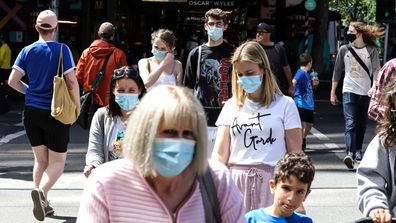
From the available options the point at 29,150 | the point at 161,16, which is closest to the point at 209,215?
the point at 29,150

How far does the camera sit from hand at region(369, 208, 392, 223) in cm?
411

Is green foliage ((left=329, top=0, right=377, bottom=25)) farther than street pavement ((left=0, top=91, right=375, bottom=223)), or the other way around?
green foliage ((left=329, top=0, right=377, bottom=25))

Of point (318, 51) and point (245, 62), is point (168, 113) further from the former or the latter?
point (318, 51)

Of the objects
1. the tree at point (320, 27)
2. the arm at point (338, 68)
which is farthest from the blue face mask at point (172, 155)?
the tree at point (320, 27)

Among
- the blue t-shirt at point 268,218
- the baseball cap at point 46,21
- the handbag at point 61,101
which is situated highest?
the baseball cap at point 46,21

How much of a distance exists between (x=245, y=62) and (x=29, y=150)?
9.43 meters

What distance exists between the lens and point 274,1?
3734cm

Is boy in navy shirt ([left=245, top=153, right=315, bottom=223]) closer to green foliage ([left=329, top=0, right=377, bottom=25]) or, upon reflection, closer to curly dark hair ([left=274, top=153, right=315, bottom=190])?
curly dark hair ([left=274, top=153, right=315, bottom=190])

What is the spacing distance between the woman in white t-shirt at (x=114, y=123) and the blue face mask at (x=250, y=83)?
897 millimetres

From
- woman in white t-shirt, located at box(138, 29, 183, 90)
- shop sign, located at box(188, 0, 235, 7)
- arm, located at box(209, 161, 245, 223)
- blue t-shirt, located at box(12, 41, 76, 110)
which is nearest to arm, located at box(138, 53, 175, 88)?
woman in white t-shirt, located at box(138, 29, 183, 90)

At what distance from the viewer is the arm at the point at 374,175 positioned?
4.31m

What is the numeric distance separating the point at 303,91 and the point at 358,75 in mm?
1396

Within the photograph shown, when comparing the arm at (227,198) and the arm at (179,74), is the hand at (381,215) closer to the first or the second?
the arm at (227,198)

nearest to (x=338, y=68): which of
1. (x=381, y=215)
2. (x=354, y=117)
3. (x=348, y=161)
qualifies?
(x=354, y=117)
